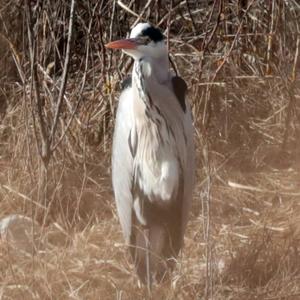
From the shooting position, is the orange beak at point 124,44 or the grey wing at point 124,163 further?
the grey wing at point 124,163

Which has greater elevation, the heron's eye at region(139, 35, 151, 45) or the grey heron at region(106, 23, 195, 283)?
the heron's eye at region(139, 35, 151, 45)

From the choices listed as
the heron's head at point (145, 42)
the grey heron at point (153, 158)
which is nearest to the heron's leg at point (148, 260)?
the grey heron at point (153, 158)

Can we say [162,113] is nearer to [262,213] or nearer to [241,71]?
[262,213]

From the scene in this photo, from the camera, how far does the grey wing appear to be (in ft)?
12.7

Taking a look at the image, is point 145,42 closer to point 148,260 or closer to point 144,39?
point 144,39

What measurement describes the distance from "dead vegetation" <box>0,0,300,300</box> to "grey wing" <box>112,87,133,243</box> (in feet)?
0.77

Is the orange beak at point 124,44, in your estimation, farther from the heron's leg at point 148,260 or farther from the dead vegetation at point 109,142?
the heron's leg at point 148,260

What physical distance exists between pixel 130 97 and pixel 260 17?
182cm

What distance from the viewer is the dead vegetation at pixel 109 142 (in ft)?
12.5

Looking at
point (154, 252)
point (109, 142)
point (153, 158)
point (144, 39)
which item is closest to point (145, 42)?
point (144, 39)

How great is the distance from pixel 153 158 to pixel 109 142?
1361 millimetres

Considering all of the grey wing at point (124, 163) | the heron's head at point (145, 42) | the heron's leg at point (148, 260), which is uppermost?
the heron's head at point (145, 42)

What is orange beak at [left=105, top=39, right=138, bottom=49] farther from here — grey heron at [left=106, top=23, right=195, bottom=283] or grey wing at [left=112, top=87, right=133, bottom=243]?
grey wing at [left=112, top=87, right=133, bottom=243]

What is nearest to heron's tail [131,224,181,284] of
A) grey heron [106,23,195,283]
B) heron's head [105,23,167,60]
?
grey heron [106,23,195,283]
